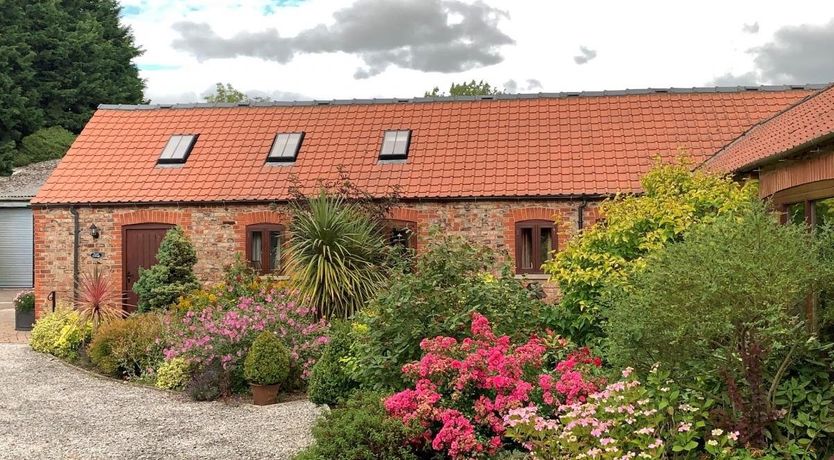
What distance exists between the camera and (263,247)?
1731 cm

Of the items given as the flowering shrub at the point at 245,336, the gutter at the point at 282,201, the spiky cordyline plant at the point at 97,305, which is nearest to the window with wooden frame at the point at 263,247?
the gutter at the point at 282,201

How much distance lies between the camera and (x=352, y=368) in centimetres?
933

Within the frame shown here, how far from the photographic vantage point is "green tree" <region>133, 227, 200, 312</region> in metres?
16.2

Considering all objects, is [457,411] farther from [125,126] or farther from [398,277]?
[125,126]

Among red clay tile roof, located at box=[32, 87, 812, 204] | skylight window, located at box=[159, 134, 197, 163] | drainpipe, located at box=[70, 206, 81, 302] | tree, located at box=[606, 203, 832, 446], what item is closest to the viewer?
tree, located at box=[606, 203, 832, 446]

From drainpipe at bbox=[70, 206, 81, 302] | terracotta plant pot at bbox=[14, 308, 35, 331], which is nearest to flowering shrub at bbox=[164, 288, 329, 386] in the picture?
drainpipe at bbox=[70, 206, 81, 302]

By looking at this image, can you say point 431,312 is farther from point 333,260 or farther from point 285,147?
point 285,147

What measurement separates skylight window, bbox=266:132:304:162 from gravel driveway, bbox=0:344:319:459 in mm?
7151

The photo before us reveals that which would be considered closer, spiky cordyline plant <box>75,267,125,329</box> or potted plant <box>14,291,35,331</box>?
spiky cordyline plant <box>75,267,125,329</box>

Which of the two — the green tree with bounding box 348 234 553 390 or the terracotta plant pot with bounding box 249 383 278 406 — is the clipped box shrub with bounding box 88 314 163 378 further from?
the green tree with bounding box 348 234 553 390

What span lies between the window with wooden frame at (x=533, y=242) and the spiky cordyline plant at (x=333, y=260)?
3283mm

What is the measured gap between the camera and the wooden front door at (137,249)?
1781 cm

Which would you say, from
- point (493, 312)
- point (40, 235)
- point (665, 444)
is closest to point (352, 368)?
point (493, 312)

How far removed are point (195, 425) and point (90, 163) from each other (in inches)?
439
